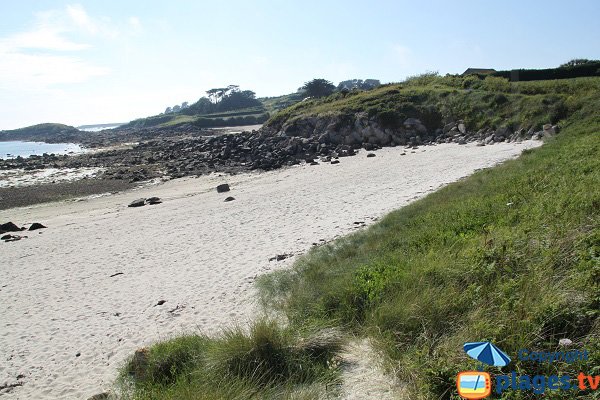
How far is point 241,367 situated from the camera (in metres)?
5.66

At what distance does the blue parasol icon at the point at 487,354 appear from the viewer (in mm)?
3566

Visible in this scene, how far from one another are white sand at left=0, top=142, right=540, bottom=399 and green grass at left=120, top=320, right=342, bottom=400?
1258 mm

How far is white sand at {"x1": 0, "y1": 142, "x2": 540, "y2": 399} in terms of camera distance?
852 cm

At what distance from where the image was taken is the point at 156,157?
52469mm

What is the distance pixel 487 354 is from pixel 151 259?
40.3 ft

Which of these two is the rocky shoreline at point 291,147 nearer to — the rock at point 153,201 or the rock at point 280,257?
the rock at point 153,201

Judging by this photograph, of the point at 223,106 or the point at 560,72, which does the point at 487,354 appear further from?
the point at 223,106

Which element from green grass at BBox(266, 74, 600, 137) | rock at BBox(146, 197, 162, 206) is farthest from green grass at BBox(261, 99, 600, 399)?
green grass at BBox(266, 74, 600, 137)

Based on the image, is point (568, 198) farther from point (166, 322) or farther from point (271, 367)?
point (166, 322)

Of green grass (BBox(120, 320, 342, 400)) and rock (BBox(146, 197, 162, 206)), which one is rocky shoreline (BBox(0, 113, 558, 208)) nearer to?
rock (BBox(146, 197, 162, 206))

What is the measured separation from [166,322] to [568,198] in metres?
9.01

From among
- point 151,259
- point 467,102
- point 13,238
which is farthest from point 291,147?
point 151,259

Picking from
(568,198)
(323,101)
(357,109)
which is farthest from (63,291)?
(323,101)

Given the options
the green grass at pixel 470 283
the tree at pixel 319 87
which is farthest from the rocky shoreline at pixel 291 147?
the tree at pixel 319 87
